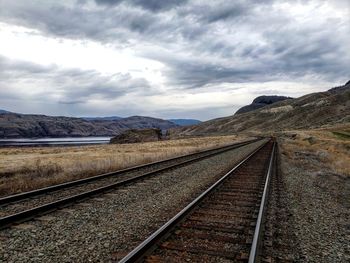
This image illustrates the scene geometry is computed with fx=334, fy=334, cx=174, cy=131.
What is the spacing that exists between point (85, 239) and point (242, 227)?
3.47 metres

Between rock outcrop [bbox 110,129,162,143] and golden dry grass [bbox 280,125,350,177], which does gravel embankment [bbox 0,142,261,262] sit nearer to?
golden dry grass [bbox 280,125,350,177]

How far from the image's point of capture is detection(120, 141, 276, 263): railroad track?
19.1 feet

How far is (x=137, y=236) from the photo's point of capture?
7.24 meters

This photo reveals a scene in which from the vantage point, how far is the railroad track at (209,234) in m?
5.83

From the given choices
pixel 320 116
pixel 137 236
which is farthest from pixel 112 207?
pixel 320 116

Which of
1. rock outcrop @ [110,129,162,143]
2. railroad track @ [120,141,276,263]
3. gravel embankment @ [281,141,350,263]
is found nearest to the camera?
railroad track @ [120,141,276,263]

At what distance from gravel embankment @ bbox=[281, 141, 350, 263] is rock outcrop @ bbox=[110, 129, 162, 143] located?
7042 cm

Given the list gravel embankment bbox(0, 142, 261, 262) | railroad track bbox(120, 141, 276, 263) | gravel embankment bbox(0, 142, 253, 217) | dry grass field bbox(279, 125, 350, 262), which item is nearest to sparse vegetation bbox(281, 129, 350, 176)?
dry grass field bbox(279, 125, 350, 262)

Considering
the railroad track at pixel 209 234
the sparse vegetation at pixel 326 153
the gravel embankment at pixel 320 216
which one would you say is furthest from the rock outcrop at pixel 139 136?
the railroad track at pixel 209 234

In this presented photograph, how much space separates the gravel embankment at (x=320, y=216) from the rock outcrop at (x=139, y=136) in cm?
7042

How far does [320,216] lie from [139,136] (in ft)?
259

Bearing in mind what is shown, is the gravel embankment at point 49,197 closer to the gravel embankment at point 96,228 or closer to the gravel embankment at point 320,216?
A: the gravel embankment at point 96,228

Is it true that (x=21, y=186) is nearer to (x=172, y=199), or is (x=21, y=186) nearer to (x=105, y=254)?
(x=172, y=199)

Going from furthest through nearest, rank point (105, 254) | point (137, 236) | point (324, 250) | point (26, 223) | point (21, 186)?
1. point (21, 186)
2. point (26, 223)
3. point (137, 236)
4. point (324, 250)
5. point (105, 254)
